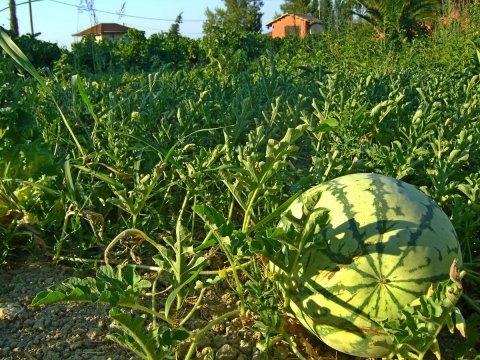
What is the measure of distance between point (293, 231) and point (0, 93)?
4.75 ft

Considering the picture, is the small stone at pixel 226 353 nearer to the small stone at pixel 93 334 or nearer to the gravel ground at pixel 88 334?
the gravel ground at pixel 88 334

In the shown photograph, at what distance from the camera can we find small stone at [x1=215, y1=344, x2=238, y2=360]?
5.80 feet

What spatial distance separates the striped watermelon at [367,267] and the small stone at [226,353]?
24 cm

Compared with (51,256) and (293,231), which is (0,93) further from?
(293,231)

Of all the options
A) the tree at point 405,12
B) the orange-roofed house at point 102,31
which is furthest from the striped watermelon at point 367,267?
the tree at point 405,12

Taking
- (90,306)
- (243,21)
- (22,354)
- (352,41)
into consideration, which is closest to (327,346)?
(90,306)

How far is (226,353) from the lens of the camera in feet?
5.83

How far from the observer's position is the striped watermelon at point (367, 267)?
163 cm

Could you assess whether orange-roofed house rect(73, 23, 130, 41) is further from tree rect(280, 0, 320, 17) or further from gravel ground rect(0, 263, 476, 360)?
tree rect(280, 0, 320, 17)

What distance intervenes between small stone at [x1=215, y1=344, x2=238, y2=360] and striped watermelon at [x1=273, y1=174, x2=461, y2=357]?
9.6 inches

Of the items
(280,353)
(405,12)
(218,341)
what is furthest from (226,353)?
(405,12)

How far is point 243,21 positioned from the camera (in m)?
63.8

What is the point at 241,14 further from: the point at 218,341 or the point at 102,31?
the point at 218,341

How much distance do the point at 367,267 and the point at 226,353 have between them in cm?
54
